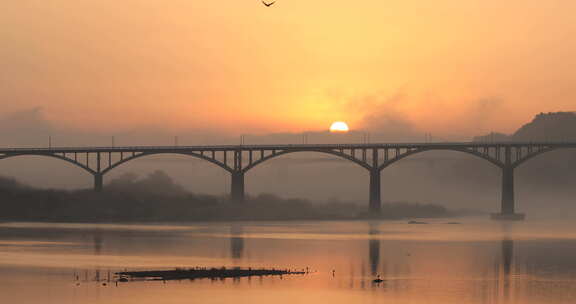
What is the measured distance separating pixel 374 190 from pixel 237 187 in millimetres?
18189

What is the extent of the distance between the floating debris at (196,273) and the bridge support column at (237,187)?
320 feet

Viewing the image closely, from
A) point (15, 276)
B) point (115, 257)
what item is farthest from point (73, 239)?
point (15, 276)

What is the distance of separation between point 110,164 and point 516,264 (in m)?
94.8

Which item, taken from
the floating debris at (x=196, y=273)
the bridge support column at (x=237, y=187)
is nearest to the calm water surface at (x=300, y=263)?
the floating debris at (x=196, y=273)

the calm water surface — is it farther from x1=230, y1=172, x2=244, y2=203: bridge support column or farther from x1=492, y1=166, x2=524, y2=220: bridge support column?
x1=492, y1=166, x2=524, y2=220: bridge support column

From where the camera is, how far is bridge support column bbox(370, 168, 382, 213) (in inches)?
6462

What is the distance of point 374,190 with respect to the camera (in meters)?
166

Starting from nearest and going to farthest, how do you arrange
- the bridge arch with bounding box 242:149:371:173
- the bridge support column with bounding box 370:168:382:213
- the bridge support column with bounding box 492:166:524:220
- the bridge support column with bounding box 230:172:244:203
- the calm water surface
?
1. the calm water surface
2. the bridge arch with bounding box 242:149:371:173
3. the bridge support column with bounding box 370:168:382:213
4. the bridge support column with bounding box 230:172:244:203
5. the bridge support column with bounding box 492:166:524:220

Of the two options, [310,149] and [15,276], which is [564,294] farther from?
[310,149]

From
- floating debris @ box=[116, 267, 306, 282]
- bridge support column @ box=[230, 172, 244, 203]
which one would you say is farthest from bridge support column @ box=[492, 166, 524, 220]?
floating debris @ box=[116, 267, 306, 282]

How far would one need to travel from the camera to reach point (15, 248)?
86562mm

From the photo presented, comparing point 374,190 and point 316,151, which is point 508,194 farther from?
point 316,151

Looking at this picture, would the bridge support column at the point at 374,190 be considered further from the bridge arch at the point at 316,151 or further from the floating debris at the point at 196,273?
the floating debris at the point at 196,273

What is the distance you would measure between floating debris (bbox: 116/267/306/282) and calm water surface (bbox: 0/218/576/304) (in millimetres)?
1590
